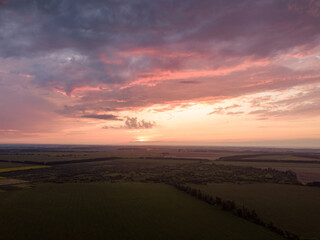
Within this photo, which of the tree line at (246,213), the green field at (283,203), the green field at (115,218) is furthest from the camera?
the green field at (283,203)

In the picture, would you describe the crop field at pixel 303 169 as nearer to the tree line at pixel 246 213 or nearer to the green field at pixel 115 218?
the tree line at pixel 246 213

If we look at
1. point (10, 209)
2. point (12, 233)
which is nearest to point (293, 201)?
point (12, 233)

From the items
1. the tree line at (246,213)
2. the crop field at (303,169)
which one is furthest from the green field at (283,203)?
the crop field at (303,169)

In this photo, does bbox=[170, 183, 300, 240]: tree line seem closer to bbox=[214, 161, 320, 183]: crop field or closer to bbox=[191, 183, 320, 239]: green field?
bbox=[191, 183, 320, 239]: green field

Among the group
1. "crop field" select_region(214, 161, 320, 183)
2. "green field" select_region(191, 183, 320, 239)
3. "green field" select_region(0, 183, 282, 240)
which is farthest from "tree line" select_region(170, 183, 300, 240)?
"crop field" select_region(214, 161, 320, 183)

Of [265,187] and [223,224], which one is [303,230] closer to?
[223,224]

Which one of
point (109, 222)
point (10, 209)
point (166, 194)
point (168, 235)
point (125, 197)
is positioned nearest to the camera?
point (168, 235)
